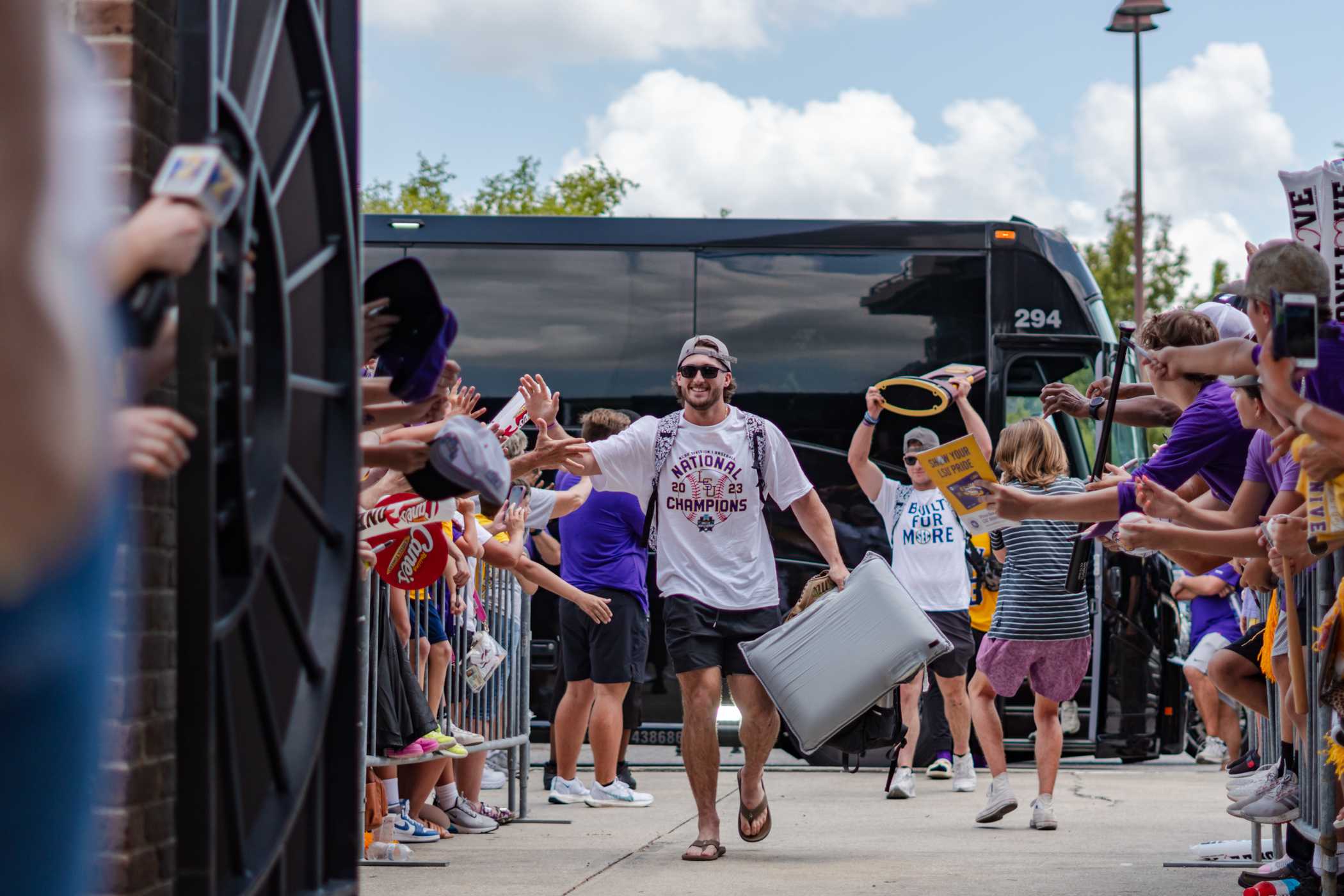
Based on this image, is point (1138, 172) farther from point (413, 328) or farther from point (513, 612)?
point (413, 328)

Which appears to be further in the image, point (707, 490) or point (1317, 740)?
point (707, 490)

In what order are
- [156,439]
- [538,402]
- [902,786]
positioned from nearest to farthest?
[156,439] → [538,402] → [902,786]

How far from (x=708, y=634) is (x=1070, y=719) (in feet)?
17.0

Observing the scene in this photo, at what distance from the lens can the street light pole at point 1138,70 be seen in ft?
76.2

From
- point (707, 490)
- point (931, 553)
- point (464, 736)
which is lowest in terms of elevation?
point (464, 736)

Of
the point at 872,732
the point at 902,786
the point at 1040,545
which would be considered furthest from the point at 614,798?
the point at 1040,545

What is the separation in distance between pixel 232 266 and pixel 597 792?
24.4ft

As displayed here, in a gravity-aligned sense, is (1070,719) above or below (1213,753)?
above

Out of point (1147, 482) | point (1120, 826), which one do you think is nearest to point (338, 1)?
point (1147, 482)

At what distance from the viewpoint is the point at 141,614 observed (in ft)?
10.1

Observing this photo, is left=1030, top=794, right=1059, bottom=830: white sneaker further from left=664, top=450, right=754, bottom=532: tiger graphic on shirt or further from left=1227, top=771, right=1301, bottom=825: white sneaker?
left=1227, top=771, right=1301, bottom=825: white sneaker

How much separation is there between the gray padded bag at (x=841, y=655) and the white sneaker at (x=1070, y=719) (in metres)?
4.82

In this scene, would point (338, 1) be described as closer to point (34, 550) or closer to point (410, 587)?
point (34, 550)

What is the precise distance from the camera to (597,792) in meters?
9.59
